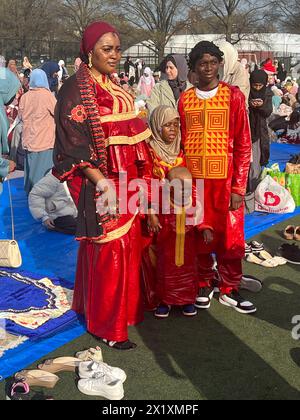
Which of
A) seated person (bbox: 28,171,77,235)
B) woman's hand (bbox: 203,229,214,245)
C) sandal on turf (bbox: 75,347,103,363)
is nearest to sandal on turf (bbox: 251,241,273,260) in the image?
woman's hand (bbox: 203,229,214,245)

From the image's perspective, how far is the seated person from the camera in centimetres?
576

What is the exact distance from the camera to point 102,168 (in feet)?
10.8

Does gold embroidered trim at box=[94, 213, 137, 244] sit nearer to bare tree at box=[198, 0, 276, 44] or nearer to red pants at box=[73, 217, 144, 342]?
red pants at box=[73, 217, 144, 342]

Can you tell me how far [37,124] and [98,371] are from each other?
457cm

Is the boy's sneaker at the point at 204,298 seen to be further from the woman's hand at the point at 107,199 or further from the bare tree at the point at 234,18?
the bare tree at the point at 234,18

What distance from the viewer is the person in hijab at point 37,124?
23.0ft

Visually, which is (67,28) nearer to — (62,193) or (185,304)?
(62,193)

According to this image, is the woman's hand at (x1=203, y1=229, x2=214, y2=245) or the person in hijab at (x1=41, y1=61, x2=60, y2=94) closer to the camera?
the woman's hand at (x1=203, y1=229, x2=214, y2=245)

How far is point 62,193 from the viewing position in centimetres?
593

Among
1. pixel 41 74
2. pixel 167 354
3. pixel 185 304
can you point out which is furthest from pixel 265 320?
pixel 41 74

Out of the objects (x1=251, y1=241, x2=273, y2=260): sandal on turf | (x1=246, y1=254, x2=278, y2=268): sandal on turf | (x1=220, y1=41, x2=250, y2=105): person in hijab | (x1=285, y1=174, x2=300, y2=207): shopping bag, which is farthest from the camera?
(x1=285, y1=174, x2=300, y2=207): shopping bag

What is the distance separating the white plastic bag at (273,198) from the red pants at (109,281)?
3.20 meters

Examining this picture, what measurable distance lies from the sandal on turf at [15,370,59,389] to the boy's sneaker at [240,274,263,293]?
1.84 m

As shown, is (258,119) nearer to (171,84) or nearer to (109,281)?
(171,84)
